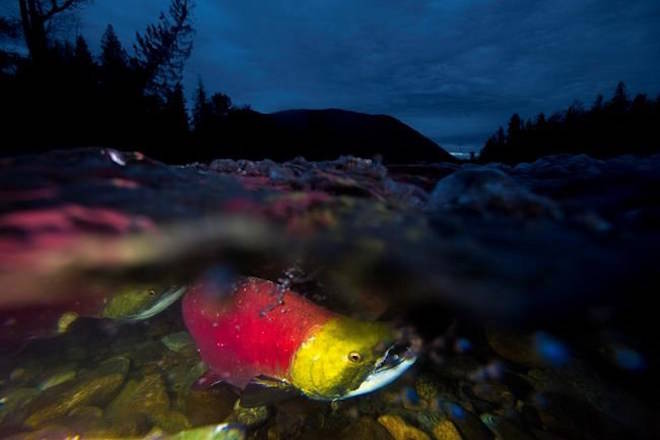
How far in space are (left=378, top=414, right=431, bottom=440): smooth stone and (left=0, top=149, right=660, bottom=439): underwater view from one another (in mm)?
36

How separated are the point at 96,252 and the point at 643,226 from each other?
4850mm

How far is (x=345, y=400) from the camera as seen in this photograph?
4387 mm

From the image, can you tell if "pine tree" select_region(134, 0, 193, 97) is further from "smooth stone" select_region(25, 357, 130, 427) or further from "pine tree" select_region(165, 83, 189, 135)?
"smooth stone" select_region(25, 357, 130, 427)

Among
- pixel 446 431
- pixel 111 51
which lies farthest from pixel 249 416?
pixel 111 51

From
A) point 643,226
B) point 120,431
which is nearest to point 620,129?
point 643,226

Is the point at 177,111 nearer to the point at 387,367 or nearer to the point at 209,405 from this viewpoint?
the point at 209,405

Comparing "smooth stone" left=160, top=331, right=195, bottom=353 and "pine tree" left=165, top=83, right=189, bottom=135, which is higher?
"pine tree" left=165, top=83, right=189, bottom=135

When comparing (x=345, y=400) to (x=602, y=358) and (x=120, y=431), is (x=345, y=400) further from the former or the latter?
(x=602, y=358)

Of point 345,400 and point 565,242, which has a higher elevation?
point 565,242

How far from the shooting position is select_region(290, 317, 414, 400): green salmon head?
10.8ft

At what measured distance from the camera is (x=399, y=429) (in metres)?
4.02

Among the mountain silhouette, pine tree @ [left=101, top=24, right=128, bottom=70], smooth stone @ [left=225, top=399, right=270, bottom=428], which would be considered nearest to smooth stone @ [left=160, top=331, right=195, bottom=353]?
smooth stone @ [left=225, top=399, right=270, bottom=428]

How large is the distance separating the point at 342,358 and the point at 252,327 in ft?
4.15

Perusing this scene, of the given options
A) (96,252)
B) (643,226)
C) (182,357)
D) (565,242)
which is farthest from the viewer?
(182,357)
